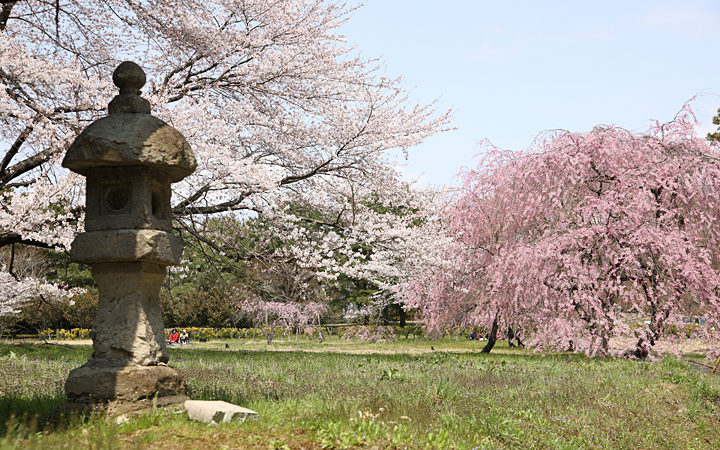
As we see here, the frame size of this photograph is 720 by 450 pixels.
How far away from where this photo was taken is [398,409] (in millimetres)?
5645

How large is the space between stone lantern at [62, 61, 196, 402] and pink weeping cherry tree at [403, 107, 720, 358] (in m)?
9.22

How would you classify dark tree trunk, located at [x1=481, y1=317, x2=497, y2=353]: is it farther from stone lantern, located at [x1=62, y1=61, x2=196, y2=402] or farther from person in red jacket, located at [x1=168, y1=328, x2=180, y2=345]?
person in red jacket, located at [x1=168, y1=328, x2=180, y2=345]

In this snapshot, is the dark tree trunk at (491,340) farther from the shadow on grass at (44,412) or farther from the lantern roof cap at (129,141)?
the shadow on grass at (44,412)

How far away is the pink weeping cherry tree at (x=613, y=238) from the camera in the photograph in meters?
12.5

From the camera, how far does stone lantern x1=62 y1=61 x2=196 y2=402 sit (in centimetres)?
524

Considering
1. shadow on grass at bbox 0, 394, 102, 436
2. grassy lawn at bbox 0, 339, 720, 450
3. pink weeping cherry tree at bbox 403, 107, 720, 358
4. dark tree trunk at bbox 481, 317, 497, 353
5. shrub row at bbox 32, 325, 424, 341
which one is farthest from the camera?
shrub row at bbox 32, 325, 424, 341

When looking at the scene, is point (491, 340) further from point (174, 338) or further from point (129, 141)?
point (174, 338)

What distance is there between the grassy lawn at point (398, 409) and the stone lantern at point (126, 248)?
→ 374 mm

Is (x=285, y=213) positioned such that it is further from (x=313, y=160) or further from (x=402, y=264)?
(x=402, y=264)

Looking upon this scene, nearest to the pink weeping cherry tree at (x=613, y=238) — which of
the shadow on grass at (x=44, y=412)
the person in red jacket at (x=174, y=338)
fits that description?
the shadow on grass at (x=44, y=412)

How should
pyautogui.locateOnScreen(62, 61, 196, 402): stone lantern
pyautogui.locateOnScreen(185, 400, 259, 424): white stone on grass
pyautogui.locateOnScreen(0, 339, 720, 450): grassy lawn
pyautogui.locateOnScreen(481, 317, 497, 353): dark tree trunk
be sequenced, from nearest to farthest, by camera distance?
pyautogui.locateOnScreen(0, 339, 720, 450): grassy lawn
pyautogui.locateOnScreen(185, 400, 259, 424): white stone on grass
pyautogui.locateOnScreen(62, 61, 196, 402): stone lantern
pyautogui.locateOnScreen(481, 317, 497, 353): dark tree trunk

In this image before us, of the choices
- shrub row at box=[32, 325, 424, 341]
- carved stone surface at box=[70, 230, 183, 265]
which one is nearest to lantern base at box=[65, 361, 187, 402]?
carved stone surface at box=[70, 230, 183, 265]

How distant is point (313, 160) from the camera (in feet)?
42.7

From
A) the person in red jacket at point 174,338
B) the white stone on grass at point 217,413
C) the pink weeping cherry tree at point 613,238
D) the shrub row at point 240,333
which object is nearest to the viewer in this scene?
the white stone on grass at point 217,413
